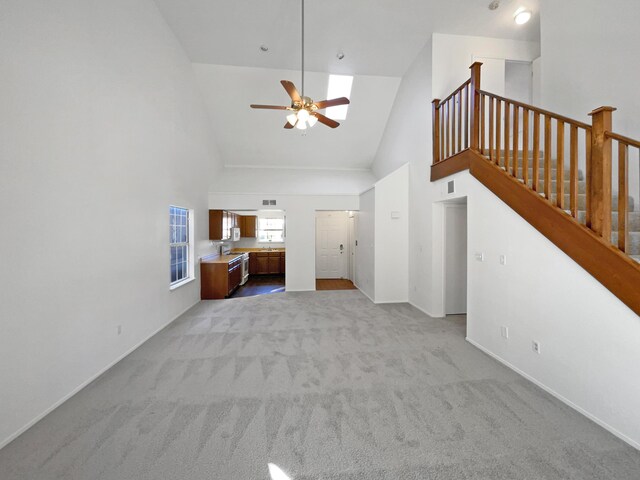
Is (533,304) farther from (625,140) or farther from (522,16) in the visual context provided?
(522,16)

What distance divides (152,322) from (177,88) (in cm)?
365

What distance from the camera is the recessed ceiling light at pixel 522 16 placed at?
162 inches

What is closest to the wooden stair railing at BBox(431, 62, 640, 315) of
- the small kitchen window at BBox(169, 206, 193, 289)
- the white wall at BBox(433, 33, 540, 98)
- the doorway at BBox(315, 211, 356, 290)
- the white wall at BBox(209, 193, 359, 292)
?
the white wall at BBox(433, 33, 540, 98)

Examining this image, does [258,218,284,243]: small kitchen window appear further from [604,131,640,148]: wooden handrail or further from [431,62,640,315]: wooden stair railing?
[604,131,640,148]: wooden handrail

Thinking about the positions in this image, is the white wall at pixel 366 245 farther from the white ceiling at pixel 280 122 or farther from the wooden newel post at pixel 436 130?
the white ceiling at pixel 280 122

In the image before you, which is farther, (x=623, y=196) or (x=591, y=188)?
(x=591, y=188)


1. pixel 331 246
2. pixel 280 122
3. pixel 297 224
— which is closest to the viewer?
pixel 280 122

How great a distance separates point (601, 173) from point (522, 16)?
3.75 metres

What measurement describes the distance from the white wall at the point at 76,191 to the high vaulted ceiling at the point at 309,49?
91 cm

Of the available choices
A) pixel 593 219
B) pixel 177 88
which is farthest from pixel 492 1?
pixel 177 88

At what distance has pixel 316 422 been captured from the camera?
1.99 meters

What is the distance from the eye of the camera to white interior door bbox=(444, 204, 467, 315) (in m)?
4.43

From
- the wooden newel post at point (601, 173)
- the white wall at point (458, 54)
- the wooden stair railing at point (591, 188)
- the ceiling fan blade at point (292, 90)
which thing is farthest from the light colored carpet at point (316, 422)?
the white wall at point (458, 54)

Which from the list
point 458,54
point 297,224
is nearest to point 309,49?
point 458,54
